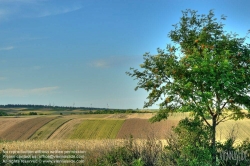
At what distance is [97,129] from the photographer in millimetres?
45188

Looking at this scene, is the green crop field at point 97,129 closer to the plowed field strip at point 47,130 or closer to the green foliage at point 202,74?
the plowed field strip at point 47,130

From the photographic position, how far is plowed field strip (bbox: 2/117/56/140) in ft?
137

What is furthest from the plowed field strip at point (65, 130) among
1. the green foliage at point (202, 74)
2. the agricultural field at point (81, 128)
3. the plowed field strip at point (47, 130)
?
the green foliage at point (202, 74)

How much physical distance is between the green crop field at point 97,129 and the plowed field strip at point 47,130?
10.6ft

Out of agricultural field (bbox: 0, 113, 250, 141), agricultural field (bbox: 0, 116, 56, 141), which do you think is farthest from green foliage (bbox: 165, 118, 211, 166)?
agricultural field (bbox: 0, 116, 56, 141)

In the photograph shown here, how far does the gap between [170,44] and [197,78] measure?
264cm

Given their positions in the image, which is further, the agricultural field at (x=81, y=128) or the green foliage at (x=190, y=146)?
the agricultural field at (x=81, y=128)

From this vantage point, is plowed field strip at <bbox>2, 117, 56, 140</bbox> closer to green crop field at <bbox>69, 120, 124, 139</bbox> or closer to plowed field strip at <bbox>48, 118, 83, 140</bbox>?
plowed field strip at <bbox>48, 118, 83, 140</bbox>

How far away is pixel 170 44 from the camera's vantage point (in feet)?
45.0

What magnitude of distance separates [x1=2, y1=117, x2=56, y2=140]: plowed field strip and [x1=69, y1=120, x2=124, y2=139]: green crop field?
19.6 ft

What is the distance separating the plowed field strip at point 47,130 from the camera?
41.6 metres

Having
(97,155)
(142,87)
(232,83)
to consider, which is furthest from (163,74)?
(97,155)

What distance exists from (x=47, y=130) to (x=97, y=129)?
22.7 feet

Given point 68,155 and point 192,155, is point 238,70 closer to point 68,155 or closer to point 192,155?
point 192,155
